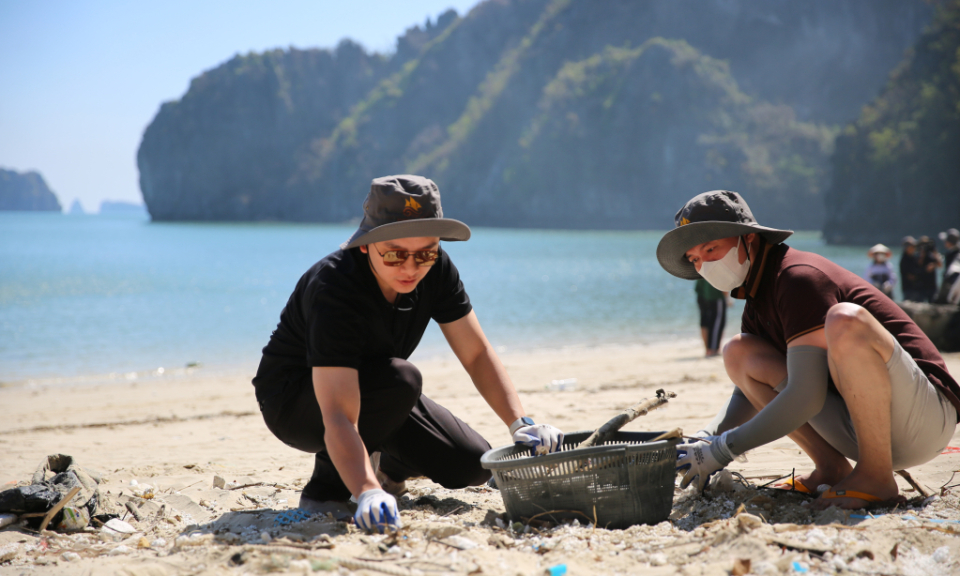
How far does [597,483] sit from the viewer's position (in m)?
2.51

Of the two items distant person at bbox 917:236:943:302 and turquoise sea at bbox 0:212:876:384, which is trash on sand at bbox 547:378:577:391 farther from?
distant person at bbox 917:236:943:302

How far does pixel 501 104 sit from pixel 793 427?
11536cm

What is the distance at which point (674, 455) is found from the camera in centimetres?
257

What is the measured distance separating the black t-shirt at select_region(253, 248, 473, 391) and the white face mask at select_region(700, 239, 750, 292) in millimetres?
996

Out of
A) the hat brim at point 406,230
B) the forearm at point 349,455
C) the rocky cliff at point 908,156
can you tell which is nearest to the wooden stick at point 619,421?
the forearm at point 349,455

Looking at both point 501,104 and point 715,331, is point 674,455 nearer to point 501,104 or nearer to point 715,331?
point 715,331

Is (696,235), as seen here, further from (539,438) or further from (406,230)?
(406,230)

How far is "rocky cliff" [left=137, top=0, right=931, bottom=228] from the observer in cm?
9019

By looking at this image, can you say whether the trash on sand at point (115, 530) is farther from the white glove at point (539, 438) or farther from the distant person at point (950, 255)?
the distant person at point (950, 255)

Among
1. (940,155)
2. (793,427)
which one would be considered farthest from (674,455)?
(940,155)

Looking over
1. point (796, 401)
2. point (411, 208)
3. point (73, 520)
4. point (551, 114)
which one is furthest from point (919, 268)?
point (551, 114)

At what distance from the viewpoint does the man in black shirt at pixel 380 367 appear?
2516mm

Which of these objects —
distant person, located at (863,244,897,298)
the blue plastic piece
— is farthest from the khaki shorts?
distant person, located at (863,244,897,298)

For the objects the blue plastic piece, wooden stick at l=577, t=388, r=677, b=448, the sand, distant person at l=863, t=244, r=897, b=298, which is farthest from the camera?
distant person at l=863, t=244, r=897, b=298
